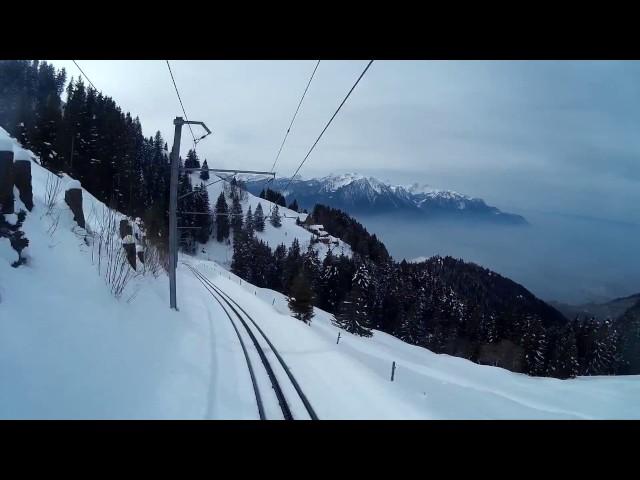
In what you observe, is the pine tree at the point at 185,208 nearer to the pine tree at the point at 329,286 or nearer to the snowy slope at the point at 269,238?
the snowy slope at the point at 269,238

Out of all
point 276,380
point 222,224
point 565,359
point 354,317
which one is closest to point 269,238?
point 222,224

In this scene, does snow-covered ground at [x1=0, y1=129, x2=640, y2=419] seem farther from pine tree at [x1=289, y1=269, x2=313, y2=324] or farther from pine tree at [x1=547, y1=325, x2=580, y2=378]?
pine tree at [x1=547, y1=325, x2=580, y2=378]

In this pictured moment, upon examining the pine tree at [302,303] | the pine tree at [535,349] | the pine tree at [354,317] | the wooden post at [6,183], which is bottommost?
the pine tree at [535,349]

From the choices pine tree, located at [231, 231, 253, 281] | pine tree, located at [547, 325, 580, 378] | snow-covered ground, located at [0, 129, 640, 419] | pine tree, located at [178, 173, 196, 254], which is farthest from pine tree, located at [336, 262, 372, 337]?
pine tree, located at [231, 231, 253, 281]

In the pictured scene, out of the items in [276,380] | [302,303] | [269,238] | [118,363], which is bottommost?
[302,303]

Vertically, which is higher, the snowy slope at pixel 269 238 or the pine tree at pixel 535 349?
the snowy slope at pixel 269 238

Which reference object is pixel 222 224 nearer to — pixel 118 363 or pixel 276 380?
pixel 276 380

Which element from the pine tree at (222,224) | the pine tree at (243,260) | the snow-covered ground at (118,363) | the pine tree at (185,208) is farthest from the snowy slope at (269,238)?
the snow-covered ground at (118,363)

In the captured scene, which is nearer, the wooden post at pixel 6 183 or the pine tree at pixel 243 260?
the wooden post at pixel 6 183

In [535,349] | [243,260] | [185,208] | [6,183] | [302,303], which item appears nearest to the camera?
[6,183]
